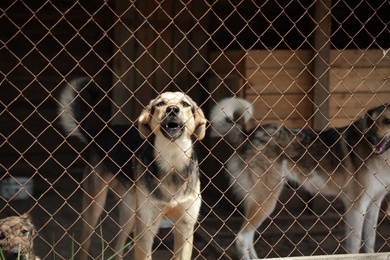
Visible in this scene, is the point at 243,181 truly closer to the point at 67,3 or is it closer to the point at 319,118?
the point at 319,118

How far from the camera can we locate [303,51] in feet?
21.7

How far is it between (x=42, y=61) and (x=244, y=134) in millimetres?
3125

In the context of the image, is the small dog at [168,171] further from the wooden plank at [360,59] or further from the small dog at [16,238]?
the wooden plank at [360,59]

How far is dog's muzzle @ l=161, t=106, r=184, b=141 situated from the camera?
14.3 ft

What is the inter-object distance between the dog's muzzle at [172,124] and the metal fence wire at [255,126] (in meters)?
0.29

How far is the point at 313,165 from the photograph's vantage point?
6.12 m

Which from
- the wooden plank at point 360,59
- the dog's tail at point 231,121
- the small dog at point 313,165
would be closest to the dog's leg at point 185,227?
the small dog at point 313,165

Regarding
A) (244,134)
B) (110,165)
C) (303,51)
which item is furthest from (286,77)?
(110,165)

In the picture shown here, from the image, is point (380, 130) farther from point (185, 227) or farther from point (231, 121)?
point (185, 227)

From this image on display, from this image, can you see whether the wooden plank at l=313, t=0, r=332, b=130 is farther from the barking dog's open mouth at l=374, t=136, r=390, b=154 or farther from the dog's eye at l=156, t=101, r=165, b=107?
the dog's eye at l=156, t=101, r=165, b=107

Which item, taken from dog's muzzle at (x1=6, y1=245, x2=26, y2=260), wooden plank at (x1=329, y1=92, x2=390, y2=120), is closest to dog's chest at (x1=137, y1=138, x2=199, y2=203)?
dog's muzzle at (x1=6, y1=245, x2=26, y2=260)

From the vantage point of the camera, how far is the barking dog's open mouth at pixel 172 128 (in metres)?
4.39

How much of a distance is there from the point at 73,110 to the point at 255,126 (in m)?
1.94

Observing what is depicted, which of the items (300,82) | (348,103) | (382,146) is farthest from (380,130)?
(300,82)
